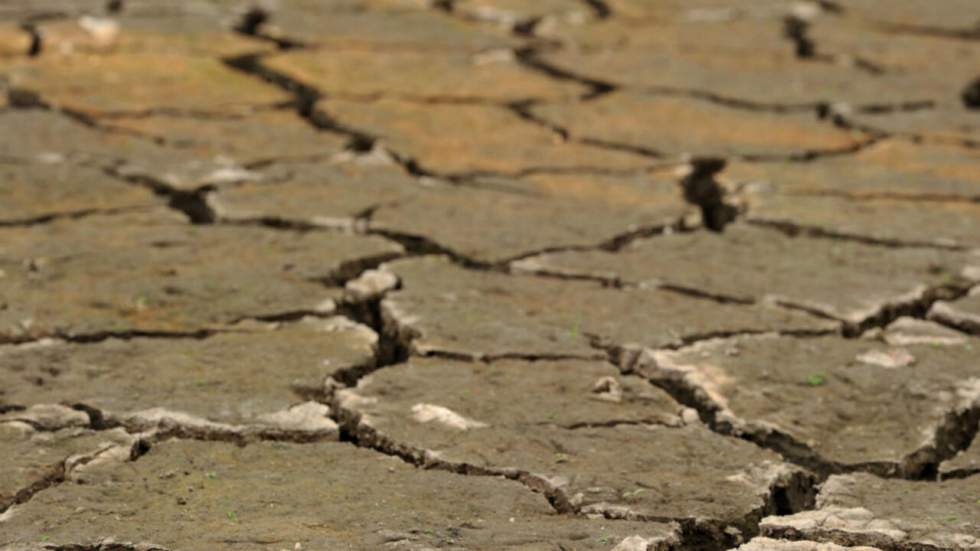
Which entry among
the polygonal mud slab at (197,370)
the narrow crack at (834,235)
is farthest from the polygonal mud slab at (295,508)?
the narrow crack at (834,235)

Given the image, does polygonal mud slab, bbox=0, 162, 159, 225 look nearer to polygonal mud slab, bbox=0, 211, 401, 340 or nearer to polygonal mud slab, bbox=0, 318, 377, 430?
polygonal mud slab, bbox=0, 211, 401, 340

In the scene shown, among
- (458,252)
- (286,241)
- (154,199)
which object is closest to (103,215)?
(154,199)

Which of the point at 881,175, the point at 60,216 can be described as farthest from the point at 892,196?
the point at 60,216

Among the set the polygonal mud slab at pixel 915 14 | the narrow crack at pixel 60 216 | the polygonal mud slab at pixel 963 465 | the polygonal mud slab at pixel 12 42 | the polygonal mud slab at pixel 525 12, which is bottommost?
the polygonal mud slab at pixel 12 42

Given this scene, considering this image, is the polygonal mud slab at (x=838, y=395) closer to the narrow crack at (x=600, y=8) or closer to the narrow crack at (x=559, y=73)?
the narrow crack at (x=559, y=73)

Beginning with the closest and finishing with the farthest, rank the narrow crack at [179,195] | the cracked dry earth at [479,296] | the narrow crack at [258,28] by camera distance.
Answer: the cracked dry earth at [479,296] → the narrow crack at [179,195] → the narrow crack at [258,28]

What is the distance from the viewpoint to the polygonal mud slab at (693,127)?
3062 millimetres

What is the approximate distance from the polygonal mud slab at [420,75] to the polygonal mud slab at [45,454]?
5.62 feet

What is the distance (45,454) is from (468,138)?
59.3 inches

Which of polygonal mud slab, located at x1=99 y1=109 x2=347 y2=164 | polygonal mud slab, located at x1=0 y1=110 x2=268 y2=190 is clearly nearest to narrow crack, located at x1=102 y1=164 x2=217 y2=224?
polygonal mud slab, located at x1=0 y1=110 x2=268 y2=190

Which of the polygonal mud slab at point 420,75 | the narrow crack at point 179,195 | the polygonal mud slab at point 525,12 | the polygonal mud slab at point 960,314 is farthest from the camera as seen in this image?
the polygonal mud slab at point 525,12

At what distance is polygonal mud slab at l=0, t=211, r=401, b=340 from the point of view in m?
2.10

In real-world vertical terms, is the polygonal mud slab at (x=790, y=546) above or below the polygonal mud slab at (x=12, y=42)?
above

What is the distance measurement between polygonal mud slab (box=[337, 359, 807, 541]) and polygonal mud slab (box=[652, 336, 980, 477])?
49 mm
